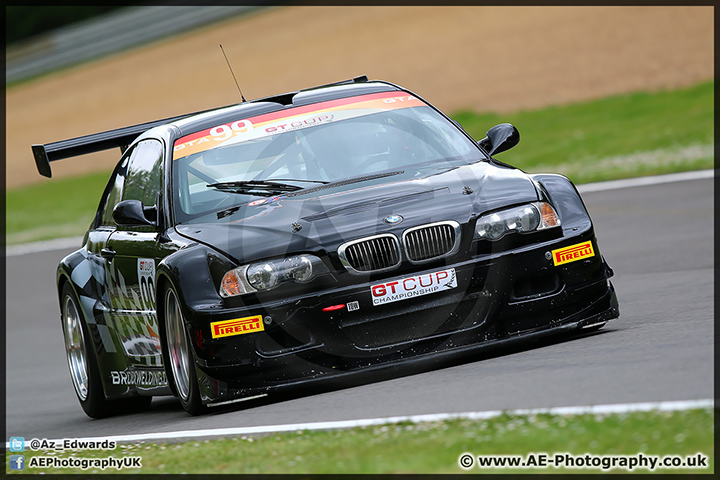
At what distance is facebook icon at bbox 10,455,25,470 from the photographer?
5891mm

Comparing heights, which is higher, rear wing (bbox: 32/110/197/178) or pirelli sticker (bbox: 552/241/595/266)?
rear wing (bbox: 32/110/197/178)

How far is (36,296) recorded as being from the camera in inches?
580

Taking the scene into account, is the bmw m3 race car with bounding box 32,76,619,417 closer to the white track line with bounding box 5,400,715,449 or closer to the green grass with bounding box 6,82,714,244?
the white track line with bounding box 5,400,715,449

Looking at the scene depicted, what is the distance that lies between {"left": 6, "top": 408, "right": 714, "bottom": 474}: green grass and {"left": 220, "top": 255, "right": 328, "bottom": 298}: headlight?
0.89m

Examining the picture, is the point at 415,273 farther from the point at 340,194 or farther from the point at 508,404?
the point at 508,404

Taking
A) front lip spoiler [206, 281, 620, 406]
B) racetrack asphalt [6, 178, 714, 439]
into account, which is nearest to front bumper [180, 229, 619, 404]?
front lip spoiler [206, 281, 620, 406]

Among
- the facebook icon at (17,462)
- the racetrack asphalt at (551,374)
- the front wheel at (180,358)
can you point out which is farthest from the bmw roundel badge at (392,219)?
the facebook icon at (17,462)

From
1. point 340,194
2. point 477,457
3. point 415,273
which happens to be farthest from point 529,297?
point 477,457

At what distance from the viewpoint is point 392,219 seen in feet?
19.5

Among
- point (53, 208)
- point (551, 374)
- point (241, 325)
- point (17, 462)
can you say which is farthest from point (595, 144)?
point (17, 462)

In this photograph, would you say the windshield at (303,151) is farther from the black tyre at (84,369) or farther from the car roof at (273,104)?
the black tyre at (84,369)

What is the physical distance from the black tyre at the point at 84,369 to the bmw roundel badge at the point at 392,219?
105 inches

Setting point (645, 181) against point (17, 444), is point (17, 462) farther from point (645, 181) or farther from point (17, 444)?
point (645, 181)

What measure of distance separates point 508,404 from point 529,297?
1272 millimetres
